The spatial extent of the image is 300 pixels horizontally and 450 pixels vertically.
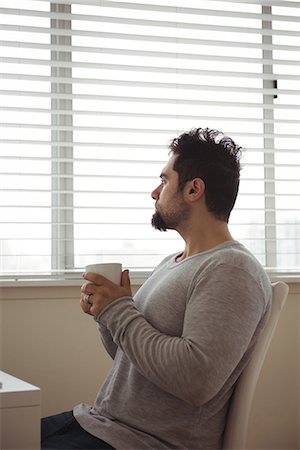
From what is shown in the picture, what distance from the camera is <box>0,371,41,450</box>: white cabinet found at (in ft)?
4.40

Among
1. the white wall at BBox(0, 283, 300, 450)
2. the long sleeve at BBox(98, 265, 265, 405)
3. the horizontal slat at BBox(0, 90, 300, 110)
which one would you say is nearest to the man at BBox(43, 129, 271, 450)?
the long sleeve at BBox(98, 265, 265, 405)

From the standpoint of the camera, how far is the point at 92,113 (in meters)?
2.76

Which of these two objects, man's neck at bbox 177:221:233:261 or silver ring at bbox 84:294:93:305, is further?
man's neck at bbox 177:221:233:261

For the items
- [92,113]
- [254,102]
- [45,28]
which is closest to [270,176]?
[254,102]

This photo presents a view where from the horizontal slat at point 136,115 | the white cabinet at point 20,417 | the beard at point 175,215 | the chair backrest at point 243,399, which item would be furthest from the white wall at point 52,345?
the white cabinet at point 20,417

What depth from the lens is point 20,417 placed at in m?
1.35

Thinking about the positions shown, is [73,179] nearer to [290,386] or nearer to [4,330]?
[4,330]

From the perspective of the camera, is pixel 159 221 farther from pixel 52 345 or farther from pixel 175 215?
pixel 52 345

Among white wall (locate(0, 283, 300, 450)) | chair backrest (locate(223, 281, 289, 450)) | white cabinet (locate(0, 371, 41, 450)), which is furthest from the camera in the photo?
white wall (locate(0, 283, 300, 450))

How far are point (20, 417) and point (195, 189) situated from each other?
775mm

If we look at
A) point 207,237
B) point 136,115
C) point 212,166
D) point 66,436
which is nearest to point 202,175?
point 212,166

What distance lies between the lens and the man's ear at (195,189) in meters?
1.86

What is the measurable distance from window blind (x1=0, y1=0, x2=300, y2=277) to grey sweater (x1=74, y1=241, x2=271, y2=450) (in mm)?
985

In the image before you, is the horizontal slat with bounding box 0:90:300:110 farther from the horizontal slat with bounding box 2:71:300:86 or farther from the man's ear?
the man's ear
